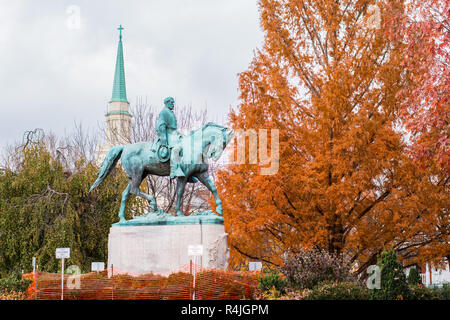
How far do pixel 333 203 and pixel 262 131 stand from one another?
2.54m

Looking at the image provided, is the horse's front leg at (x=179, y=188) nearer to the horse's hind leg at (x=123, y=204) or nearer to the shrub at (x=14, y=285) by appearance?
the horse's hind leg at (x=123, y=204)

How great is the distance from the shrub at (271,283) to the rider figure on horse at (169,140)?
10.3 ft

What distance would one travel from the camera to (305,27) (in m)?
14.7

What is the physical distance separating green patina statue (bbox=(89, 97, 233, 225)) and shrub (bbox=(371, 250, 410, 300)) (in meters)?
4.11

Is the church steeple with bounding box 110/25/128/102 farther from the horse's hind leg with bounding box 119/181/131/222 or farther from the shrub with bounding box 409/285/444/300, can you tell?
the shrub with bounding box 409/285/444/300

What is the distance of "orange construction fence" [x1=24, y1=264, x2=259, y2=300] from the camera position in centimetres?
977

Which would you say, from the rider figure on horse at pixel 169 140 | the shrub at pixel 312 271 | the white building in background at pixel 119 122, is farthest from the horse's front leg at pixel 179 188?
the white building in background at pixel 119 122

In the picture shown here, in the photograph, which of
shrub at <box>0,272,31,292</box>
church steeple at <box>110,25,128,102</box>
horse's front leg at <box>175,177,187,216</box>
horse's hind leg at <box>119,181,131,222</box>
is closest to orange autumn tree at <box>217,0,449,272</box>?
horse's front leg at <box>175,177,187,216</box>

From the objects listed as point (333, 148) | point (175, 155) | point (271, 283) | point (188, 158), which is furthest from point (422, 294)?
point (175, 155)

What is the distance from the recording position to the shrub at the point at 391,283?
368 inches
